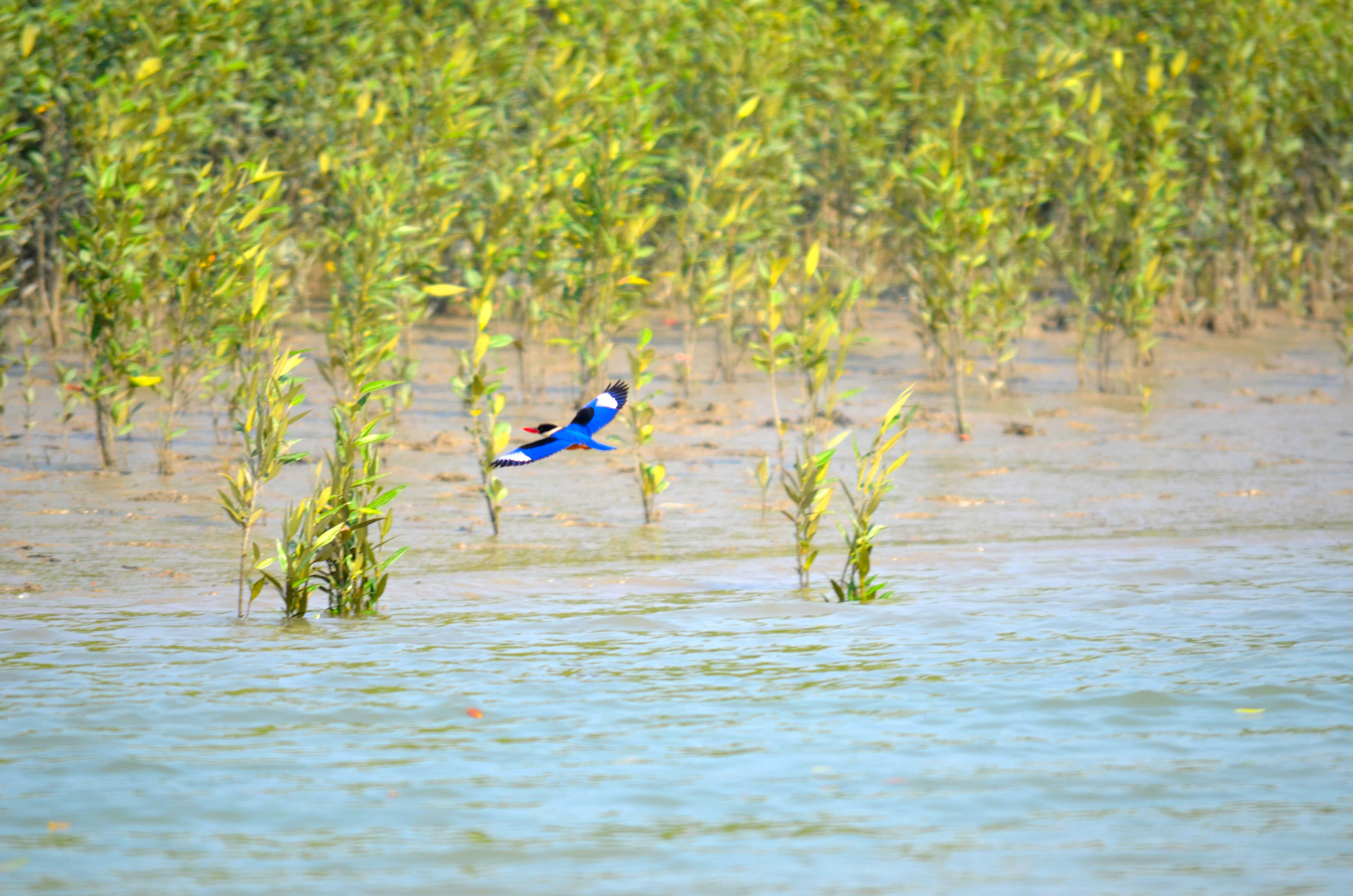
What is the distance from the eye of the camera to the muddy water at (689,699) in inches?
152

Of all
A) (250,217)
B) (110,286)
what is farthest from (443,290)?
(110,286)

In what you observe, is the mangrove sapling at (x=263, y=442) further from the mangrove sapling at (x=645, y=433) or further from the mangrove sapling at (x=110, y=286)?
the mangrove sapling at (x=110, y=286)

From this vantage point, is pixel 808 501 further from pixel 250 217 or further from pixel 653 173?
pixel 653 173

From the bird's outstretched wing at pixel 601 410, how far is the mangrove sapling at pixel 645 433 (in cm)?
222

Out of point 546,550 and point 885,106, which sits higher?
point 885,106

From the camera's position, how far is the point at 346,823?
4055 mm

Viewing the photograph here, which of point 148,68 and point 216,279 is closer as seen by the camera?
point 216,279

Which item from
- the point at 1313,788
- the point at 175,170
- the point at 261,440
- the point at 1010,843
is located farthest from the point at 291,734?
the point at 175,170

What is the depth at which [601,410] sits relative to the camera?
496 centimetres

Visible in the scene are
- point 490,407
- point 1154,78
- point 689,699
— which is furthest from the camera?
point 1154,78

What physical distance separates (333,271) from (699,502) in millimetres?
3697

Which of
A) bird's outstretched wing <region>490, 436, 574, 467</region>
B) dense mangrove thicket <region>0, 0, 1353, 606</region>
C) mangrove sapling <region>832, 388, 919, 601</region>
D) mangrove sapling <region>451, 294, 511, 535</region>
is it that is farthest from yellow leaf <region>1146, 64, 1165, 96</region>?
bird's outstretched wing <region>490, 436, 574, 467</region>

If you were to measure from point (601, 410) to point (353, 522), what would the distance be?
1.60 meters

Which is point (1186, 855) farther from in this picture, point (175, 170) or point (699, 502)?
point (175, 170)
